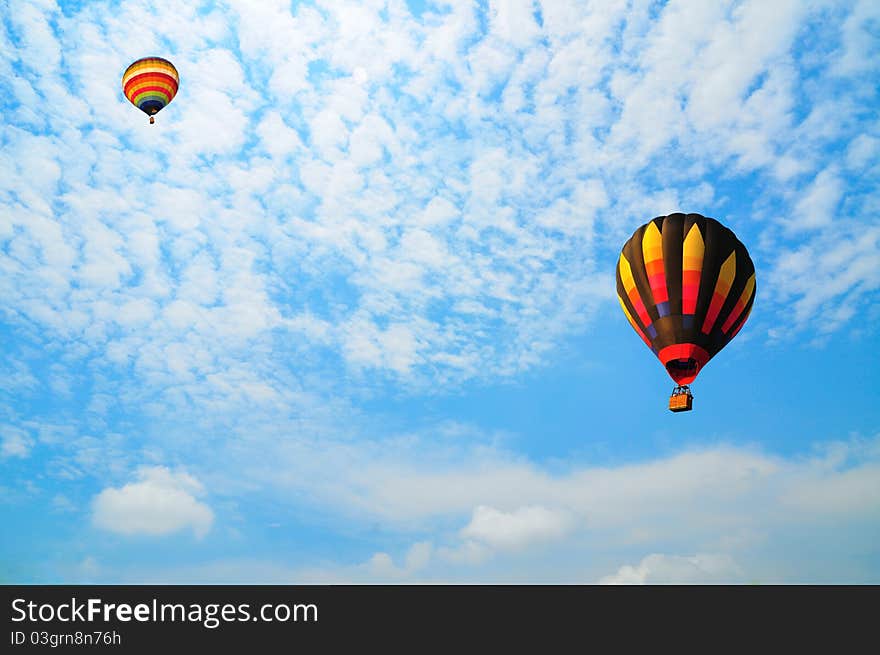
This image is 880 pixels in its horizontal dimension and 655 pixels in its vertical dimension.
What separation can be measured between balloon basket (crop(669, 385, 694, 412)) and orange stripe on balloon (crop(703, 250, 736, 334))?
2.66 metres

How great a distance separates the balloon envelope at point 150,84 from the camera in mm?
52812

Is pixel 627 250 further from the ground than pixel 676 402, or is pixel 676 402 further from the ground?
pixel 627 250

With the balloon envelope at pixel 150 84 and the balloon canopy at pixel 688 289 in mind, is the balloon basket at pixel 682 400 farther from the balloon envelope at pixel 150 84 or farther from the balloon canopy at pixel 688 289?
the balloon envelope at pixel 150 84

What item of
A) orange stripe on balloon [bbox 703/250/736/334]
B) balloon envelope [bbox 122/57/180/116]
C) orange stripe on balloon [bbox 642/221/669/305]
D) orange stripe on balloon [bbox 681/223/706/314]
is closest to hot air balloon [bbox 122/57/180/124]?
balloon envelope [bbox 122/57/180/116]

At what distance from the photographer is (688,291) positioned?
3712cm

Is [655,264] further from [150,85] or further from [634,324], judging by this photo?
[150,85]

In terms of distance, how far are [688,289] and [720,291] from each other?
1.50 metres

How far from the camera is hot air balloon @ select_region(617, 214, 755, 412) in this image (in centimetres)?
3712

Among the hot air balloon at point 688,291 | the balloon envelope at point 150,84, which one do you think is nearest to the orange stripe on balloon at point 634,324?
the hot air balloon at point 688,291
